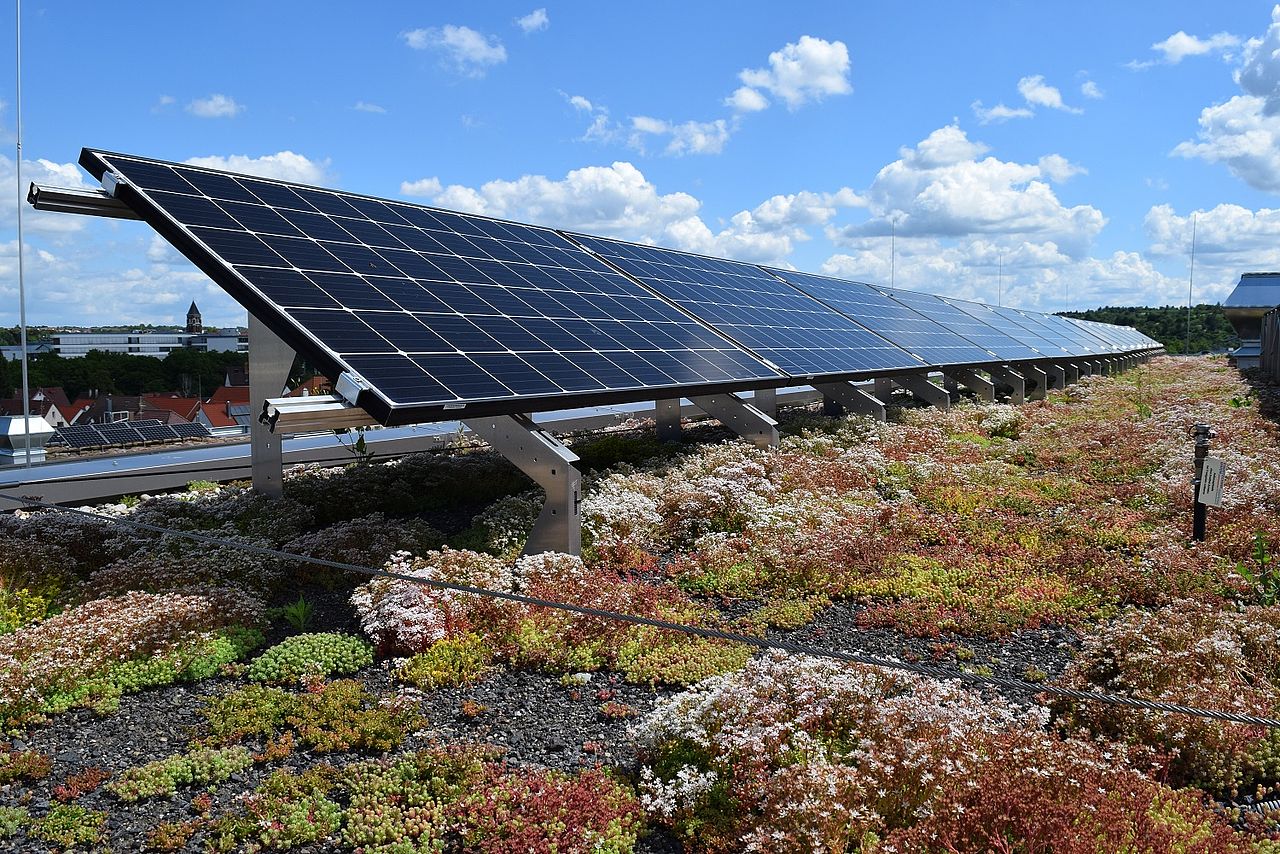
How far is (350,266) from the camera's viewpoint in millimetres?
12984

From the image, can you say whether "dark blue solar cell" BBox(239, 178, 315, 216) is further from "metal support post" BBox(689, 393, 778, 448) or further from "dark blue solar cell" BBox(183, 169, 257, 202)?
"metal support post" BBox(689, 393, 778, 448)

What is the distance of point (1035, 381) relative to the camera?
36844 mm

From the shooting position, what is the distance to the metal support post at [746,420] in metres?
18.3

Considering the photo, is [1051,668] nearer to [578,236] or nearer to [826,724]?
[826,724]

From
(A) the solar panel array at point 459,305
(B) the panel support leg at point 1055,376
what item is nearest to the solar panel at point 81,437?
(A) the solar panel array at point 459,305

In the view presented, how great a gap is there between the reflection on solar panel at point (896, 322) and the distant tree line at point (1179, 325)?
94.8 metres

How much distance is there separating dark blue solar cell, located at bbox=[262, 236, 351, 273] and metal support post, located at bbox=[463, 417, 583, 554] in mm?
3325

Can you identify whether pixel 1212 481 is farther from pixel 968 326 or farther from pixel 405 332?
pixel 968 326

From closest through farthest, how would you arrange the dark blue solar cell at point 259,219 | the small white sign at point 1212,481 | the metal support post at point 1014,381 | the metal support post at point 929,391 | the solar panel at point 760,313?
1. the small white sign at point 1212,481
2. the dark blue solar cell at point 259,219
3. the solar panel at point 760,313
4. the metal support post at point 929,391
5. the metal support post at point 1014,381

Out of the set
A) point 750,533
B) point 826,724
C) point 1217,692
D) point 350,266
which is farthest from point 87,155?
point 1217,692

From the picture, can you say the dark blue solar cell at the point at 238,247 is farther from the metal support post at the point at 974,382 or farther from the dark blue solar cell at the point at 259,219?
the metal support post at the point at 974,382

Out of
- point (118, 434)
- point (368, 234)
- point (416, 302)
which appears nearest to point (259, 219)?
point (368, 234)

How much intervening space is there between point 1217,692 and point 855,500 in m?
7.96

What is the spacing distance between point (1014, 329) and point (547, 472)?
135 ft
